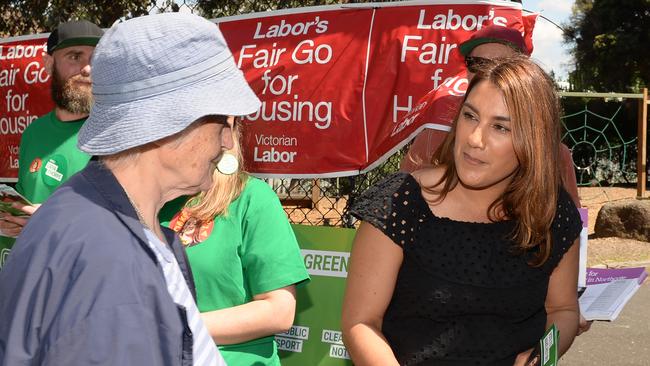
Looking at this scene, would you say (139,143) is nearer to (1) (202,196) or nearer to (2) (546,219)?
(1) (202,196)

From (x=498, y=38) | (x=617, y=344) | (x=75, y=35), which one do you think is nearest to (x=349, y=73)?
(x=498, y=38)

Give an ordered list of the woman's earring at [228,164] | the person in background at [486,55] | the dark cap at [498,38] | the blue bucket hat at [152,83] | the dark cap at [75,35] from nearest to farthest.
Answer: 1. the blue bucket hat at [152,83]
2. the woman's earring at [228,164]
3. the person in background at [486,55]
4. the dark cap at [498,38]
5. the dark cap at [75,35]

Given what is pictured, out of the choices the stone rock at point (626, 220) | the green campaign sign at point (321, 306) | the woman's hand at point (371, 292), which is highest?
the woman's hand at point (371, 292)

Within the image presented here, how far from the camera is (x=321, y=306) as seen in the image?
12.6 feet

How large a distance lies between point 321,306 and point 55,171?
1337mm

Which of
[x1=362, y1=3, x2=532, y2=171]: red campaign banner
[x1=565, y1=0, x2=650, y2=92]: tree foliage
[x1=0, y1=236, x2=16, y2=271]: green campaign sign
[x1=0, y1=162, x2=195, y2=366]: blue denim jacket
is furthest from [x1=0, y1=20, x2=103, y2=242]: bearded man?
[x1=565, y1=0, x2=650, y2=92]: tree foliage

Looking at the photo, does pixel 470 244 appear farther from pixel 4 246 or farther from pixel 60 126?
pixel 4 246

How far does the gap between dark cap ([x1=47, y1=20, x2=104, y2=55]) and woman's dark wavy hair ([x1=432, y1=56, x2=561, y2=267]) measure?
7.02 ft

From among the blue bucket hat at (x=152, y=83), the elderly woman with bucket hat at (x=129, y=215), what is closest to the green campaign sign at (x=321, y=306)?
the elderly woman with bucket hat at (x=129, y=215)

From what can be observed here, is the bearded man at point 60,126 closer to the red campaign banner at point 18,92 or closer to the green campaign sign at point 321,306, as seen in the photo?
the green campaign sign at point 321,306

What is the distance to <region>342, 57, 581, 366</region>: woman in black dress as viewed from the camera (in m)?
2.29

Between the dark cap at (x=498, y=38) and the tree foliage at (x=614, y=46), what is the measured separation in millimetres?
26913

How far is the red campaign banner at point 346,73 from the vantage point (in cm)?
399

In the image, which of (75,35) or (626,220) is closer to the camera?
(75,35)
